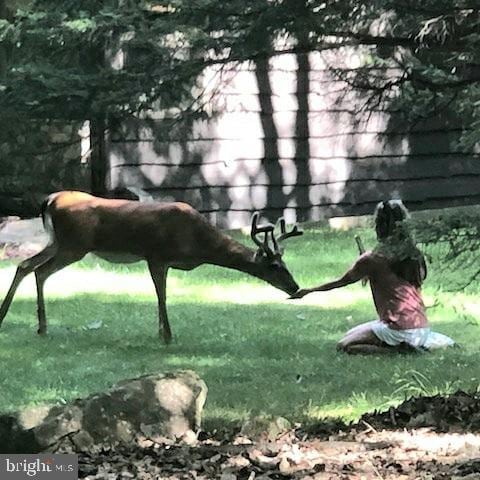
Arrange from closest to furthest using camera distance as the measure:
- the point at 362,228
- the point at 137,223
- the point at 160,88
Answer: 1. the point at 160,88
2. the point at 137,223
3. the point at 362,228

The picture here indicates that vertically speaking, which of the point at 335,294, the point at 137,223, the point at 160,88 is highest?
the point at 160,88

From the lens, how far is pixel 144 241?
6.09 meters

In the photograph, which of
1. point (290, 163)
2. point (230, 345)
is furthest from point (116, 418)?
point (290, 163)

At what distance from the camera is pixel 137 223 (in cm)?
609

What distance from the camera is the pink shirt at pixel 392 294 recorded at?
5477 mm

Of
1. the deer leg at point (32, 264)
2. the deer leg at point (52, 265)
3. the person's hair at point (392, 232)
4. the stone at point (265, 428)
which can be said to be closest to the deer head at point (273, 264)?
the person's hair at point (392, 232)

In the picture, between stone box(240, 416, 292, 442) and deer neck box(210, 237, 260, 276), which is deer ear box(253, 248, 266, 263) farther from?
stone box(240, 416, 292, 442)

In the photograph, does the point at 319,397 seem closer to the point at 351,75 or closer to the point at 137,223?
the point at 351,75

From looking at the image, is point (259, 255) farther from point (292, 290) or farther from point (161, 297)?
point (161, 297)

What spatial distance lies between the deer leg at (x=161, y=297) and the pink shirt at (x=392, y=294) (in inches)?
42.8

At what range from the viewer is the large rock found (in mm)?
3324

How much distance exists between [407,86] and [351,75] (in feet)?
1.34

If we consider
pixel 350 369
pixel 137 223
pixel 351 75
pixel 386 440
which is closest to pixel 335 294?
pixel 137 223

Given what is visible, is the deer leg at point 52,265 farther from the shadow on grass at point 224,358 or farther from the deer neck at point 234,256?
the deer neck at point 234,256
